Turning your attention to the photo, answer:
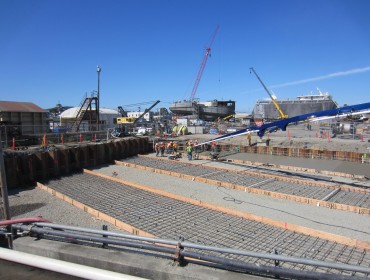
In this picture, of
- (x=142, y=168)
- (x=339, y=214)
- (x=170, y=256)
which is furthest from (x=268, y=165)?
(x=170, y=256)

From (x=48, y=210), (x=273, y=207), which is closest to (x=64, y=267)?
(x=48, y=210)

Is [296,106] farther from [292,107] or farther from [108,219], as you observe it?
[108,219]

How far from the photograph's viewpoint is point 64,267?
135 inches

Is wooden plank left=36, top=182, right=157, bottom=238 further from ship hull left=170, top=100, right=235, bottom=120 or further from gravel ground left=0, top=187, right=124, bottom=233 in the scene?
ship hull left=170, top=100, right=235, bottom=120

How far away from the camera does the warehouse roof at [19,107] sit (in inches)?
921

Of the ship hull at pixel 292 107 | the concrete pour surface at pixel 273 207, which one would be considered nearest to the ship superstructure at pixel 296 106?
the ship hull at pixel 292 107

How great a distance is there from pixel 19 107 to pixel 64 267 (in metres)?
24.7

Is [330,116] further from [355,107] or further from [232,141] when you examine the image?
[232,141]

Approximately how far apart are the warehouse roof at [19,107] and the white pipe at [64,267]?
22.6 m

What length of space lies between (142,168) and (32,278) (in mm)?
15074

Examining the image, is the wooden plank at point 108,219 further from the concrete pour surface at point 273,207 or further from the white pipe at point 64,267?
the white pipe at point 64,267

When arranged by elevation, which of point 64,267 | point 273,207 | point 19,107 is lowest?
point 273,207

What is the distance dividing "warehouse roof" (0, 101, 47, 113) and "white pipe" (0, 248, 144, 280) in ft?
74.3

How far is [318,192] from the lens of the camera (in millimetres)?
13305
